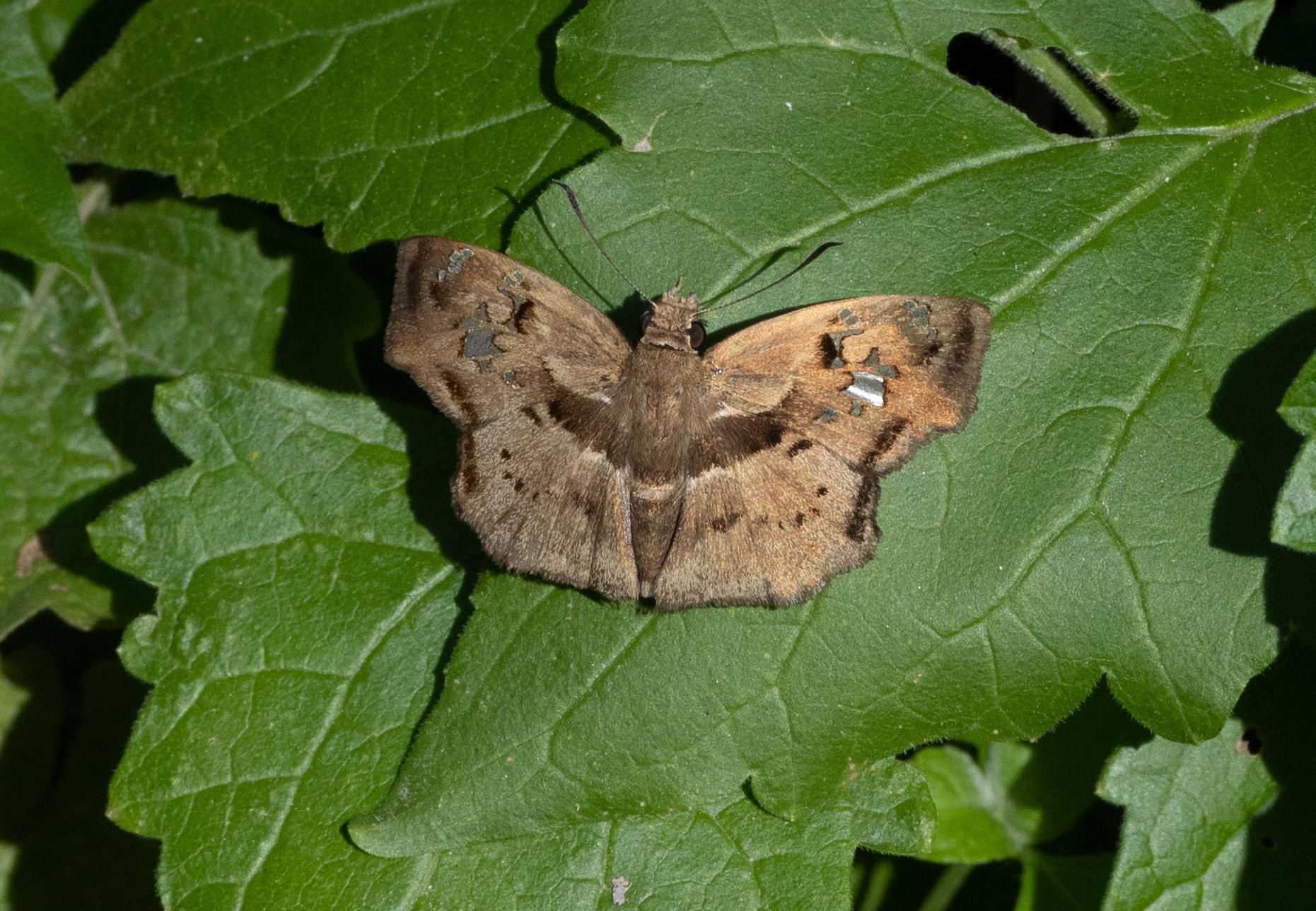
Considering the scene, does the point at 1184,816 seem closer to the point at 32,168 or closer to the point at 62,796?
the point at 32,168

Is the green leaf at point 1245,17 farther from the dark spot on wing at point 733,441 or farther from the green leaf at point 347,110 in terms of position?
the green leaf at point 347,110

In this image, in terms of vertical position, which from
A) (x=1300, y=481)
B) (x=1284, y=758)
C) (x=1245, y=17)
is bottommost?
(x=1284, y=758)

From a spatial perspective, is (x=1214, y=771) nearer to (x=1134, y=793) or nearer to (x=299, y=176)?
(x=1134, y=793)

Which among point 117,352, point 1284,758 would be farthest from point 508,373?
point 1284,758

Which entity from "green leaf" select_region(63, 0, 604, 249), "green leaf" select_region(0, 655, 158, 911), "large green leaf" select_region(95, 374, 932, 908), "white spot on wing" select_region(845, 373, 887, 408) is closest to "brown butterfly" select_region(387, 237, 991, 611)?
"white spot on wing" select_region(845, 373, 887, 408)

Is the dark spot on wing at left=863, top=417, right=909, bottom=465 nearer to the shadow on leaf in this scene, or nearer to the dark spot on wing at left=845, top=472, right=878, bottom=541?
the dark spot on wing at left=845, top=472, right=878, bottom=541

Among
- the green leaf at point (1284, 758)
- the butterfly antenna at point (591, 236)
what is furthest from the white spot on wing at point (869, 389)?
the green leaf at point (1284, 758)

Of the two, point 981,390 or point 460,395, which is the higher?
point 981,390

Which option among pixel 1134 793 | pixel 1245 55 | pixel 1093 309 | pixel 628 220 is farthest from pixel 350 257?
pixel 1134 793
